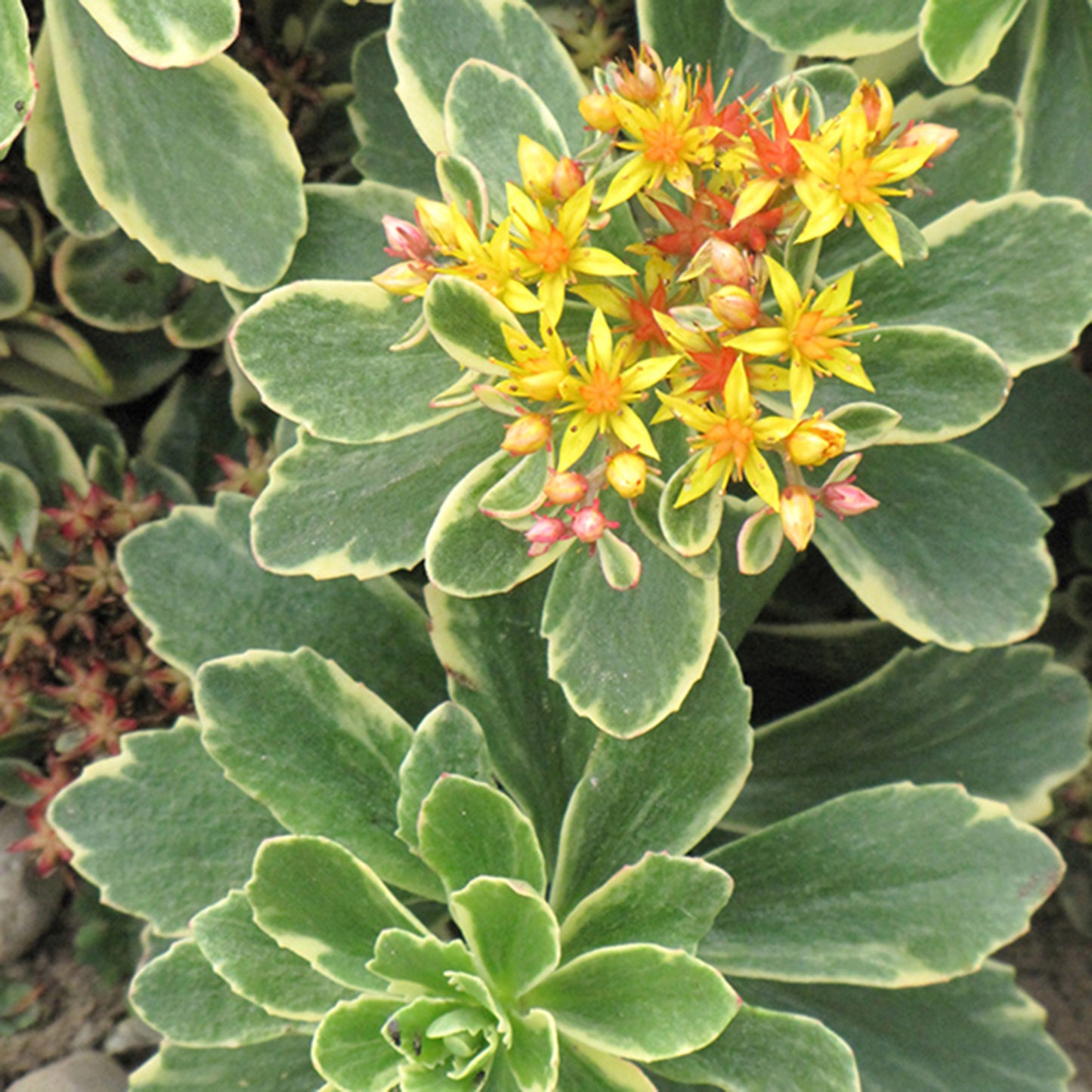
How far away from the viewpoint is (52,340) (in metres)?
1.48

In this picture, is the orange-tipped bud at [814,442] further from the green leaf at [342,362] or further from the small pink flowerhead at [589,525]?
the green leaf at [342,362]

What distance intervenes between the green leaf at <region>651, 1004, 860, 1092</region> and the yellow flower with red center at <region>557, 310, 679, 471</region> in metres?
0.44

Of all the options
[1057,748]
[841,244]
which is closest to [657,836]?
[1057,748]

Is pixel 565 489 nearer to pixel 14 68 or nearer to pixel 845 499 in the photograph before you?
pixel 845 499

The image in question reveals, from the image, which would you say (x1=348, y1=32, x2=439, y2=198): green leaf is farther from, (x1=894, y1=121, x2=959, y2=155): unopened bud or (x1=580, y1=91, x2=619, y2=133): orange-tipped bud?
(x1=894, y1=121, x2=959, y2=155): unopened bud

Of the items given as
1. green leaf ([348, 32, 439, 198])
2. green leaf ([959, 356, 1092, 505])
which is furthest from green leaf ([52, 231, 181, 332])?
green leaf ([959, 356, 1092, 505])

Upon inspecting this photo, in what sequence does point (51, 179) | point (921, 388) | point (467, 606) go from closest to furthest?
1. point (921, 388)
2. point (467, 606)
3. point (51, 179)

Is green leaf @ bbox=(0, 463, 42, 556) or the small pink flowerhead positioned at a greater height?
the small pink flowerhead

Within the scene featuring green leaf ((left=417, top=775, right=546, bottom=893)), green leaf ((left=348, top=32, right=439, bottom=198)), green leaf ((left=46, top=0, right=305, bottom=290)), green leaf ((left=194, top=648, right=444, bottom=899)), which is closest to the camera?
green leaf ((left=417, top=775, right=546, bottom=893))

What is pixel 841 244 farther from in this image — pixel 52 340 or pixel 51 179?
pixel 52 340

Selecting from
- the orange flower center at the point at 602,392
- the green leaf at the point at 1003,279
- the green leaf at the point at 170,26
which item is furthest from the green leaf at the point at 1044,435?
the green leaf at the point at 170,26

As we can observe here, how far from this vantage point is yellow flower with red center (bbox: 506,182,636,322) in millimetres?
837

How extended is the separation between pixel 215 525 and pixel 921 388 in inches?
25.1

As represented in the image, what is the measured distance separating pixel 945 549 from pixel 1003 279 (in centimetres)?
22
